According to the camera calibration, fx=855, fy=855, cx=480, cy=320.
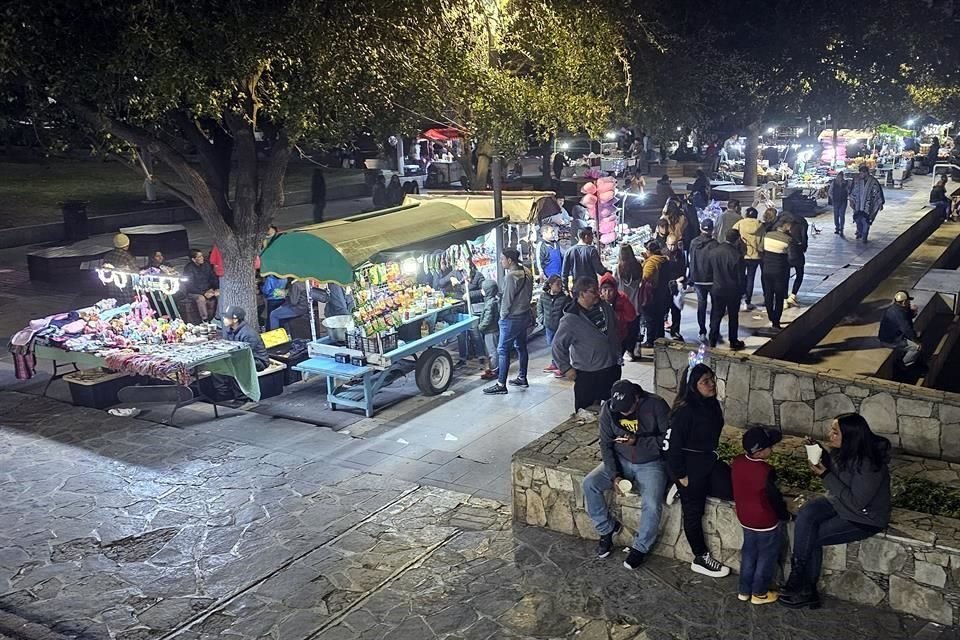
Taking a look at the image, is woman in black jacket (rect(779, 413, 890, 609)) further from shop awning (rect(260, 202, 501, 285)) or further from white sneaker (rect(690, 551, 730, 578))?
shop awning (rect(260, 202, 501, 285))

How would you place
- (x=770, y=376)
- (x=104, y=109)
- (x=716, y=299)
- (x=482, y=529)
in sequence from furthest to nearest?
(x=716, y=299), (x=104, y=109), (x=770, y=376), (x=482, y=529)

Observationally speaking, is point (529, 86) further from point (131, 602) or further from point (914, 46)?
point (914, 46)

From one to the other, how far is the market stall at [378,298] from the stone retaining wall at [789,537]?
11.2ft

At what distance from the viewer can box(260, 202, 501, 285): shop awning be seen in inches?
404

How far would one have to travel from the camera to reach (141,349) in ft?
35.8

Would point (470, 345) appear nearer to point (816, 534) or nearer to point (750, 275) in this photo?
point (750, 275)

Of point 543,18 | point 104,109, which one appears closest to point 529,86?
point 543,18

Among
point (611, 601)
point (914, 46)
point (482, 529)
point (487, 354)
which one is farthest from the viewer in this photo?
point (914, 46)

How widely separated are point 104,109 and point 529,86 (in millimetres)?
6718

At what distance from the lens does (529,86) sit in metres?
14.3

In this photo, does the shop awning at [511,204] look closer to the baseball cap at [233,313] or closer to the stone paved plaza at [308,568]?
the baseball cap at [233,313]

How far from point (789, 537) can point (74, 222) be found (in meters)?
24.3

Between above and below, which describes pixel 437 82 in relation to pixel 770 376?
above

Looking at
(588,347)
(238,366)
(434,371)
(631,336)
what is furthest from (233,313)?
(631,336)
